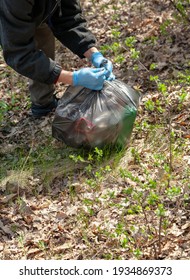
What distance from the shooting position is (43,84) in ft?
14.7

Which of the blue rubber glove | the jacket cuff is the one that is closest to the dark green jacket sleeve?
the jacket cuff

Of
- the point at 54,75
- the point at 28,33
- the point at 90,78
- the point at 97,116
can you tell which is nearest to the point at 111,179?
the point at 97,116

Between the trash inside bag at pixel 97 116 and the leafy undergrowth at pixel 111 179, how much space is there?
122mm

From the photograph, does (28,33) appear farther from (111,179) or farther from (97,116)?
(111,179)

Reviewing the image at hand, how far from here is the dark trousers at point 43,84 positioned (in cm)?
434

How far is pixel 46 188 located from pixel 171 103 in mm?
1264

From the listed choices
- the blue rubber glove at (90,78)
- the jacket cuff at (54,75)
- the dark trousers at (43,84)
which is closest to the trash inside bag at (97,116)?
the blue rubber glove at (90,78)

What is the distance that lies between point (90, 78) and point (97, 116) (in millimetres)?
282

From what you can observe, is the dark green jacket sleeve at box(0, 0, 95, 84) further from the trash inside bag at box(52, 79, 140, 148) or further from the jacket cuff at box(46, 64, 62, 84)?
the trash inside bag at box(52, 79, 140, 148)

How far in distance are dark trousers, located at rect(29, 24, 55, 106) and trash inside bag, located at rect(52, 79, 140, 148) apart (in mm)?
615

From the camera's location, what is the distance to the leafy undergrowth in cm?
318

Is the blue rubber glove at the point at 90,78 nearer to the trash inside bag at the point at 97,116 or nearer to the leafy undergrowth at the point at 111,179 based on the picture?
the trash inside bag at the point at 97,116

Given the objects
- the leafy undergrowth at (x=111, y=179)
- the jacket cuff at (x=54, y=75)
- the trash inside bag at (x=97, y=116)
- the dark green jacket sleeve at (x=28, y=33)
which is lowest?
the leafy undergrowth at (x=111, y=179)

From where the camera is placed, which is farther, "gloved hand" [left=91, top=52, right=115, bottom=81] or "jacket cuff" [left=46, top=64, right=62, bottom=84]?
"gloved hand" [left=91, top=52, right=115, bottom=81]
